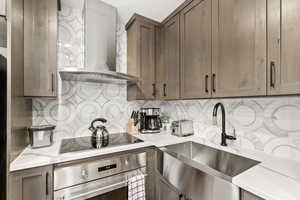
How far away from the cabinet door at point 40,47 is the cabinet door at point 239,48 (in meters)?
1.28

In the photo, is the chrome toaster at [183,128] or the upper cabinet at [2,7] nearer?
the upper cabinet at [2,7]

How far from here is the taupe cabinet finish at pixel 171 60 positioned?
1502mm

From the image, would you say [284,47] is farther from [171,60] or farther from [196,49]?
[171,60]

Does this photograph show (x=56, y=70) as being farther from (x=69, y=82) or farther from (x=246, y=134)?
(x=246, y=134)

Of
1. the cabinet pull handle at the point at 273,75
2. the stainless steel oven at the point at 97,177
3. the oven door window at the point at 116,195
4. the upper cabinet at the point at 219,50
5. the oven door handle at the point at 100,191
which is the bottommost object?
the oven door window at the point at 116,195

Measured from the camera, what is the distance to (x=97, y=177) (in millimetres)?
1081

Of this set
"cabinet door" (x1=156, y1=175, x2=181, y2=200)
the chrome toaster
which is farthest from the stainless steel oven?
the chrome toaster

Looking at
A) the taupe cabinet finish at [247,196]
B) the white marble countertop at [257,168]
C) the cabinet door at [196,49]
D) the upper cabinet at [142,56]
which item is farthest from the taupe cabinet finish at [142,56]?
the taupe cabinet finish at [247,196]

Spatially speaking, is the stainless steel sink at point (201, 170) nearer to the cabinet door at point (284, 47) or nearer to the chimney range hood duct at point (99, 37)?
the cabinet door at point (284, 47)

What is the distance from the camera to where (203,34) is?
1.22 m

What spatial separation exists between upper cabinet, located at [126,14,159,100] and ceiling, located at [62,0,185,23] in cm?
8

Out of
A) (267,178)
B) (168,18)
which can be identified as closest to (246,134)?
(267,178)

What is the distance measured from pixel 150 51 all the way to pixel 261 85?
47.9 inches

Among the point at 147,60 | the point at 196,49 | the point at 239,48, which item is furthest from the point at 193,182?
the point at 147,60
